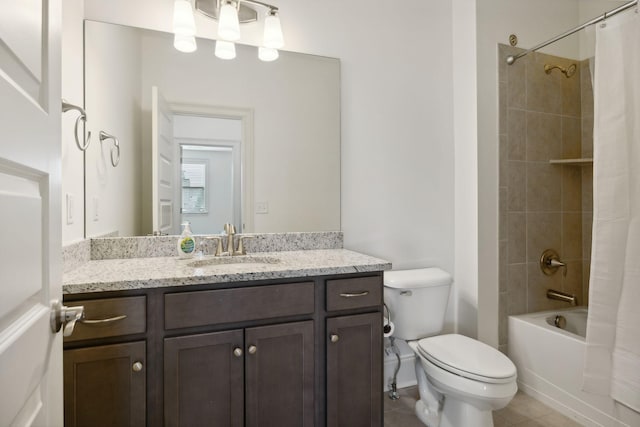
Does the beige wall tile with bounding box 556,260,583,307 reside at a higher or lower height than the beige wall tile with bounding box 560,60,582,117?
lower

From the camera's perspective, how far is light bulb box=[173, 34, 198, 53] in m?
1.64

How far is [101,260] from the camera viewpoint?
5.06ft

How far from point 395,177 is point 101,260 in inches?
63.4

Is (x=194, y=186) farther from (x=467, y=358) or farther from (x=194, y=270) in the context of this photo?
(x=467, y=358)

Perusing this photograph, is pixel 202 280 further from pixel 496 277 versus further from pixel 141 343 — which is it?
pixel 496 277

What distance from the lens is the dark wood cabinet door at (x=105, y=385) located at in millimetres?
1078

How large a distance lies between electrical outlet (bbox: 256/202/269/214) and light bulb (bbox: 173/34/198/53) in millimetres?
829

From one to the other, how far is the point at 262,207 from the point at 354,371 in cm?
93

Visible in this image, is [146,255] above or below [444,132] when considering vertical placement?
below

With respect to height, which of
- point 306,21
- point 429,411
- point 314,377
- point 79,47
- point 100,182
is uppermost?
point 306,21

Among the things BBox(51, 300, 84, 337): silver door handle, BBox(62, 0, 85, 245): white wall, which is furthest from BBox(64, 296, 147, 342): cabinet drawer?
BBox(51, 300, 84, 337): silver door handle

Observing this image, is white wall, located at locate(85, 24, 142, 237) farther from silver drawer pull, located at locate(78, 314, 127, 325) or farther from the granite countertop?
silver drawer pull, located at locate(78, 314, 127, 325)

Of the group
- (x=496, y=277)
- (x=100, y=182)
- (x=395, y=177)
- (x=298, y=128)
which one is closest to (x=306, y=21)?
(x=298, y=128)

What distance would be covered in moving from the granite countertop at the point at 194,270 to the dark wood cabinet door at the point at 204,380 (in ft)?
0.69
